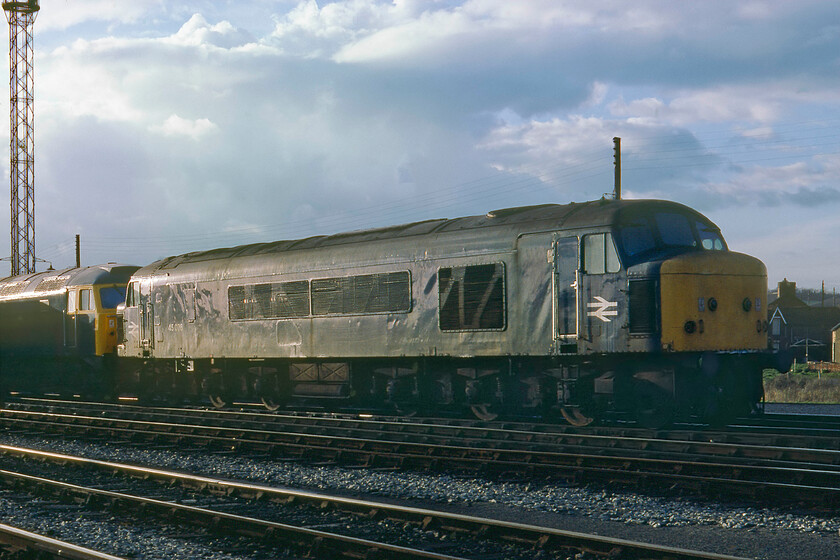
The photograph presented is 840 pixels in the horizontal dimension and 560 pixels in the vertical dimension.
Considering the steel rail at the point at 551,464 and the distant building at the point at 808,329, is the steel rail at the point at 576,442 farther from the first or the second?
the distant building at the point at 808,329

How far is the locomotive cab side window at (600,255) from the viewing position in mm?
14008

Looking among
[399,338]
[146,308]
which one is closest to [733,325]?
[399,338]

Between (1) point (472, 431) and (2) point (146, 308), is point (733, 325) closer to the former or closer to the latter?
(1) point (472, 431)

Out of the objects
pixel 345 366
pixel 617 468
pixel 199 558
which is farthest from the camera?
pixel 345 366

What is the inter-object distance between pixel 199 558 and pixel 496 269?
884 centimetres

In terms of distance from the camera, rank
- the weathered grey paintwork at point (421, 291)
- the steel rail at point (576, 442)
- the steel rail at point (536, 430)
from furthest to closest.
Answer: the weathered grey paintwork at point (421, 291)
the steel rail at point (536, 430)
the steel rail at point (576, 442)

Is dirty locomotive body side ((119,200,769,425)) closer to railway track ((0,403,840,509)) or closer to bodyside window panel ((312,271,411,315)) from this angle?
bodyside window panel ((312,271,411,315))

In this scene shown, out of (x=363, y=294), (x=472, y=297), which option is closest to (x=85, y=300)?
(x=363, y=294)

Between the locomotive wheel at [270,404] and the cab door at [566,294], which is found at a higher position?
the cab door at [566,294]

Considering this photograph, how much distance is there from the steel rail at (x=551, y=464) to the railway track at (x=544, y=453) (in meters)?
0.01

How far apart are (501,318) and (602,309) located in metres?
1.89

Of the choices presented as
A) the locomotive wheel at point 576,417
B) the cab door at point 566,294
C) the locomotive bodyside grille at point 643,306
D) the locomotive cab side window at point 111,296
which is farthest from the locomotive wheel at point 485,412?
the locomotive cab side window at point 111,296

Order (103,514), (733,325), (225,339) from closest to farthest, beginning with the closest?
(103,514) < (733,325) < (225,339)

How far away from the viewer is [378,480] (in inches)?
435
